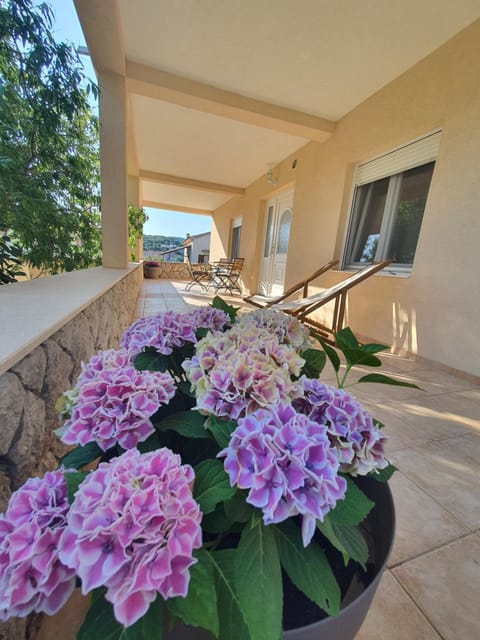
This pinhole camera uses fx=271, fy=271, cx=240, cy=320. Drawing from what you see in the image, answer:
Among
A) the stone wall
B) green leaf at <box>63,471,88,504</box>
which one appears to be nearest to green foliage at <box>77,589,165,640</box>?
green leaf at <box>63,471,88,504</box>

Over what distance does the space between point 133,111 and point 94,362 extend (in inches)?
171

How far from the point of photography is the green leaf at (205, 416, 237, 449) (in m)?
0.36

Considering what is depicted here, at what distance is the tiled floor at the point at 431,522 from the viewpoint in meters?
0.64

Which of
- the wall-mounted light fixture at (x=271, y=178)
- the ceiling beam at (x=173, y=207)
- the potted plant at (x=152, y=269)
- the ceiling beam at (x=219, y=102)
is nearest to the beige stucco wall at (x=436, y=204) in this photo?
the ceiling beam at (x=219, y=102)

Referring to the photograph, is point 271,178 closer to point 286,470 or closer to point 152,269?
point 286,470

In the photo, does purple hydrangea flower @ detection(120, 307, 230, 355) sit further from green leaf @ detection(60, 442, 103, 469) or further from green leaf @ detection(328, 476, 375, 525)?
green leaf @ detection(328, 476, 375, 525)

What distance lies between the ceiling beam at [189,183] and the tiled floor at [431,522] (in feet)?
19.9

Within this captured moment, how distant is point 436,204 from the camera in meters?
2.33

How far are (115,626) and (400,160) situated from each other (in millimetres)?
3610

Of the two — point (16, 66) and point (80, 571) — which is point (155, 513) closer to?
point (80, 571)

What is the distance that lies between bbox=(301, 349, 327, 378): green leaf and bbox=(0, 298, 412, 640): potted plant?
0.16 m

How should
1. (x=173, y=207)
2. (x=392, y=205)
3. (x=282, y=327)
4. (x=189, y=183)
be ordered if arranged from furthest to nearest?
(x=173, y=207) < (x=189, y=183) < (x=392, y=205) < (x=282, y=327)

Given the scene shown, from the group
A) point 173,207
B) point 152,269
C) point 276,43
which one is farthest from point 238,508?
point 173,207

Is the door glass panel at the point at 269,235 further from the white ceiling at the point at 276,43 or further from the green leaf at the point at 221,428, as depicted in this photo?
the green leaf at the point at 221,428
